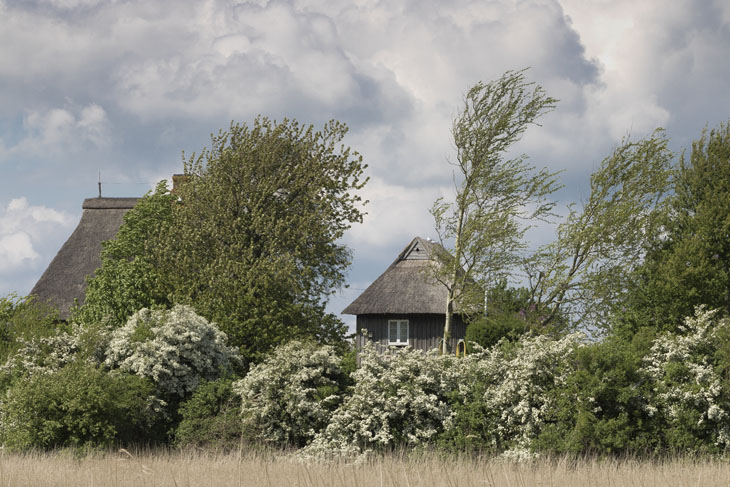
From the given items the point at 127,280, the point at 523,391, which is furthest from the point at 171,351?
the point at 523,391

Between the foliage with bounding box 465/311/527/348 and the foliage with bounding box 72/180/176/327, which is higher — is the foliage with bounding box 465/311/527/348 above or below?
below

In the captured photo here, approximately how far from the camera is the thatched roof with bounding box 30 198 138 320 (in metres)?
35.1

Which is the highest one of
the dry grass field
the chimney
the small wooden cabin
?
the chimney

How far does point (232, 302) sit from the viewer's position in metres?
26.0

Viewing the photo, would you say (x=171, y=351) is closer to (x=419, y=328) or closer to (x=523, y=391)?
(x=523, y=391)

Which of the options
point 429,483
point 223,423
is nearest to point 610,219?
point 223,423

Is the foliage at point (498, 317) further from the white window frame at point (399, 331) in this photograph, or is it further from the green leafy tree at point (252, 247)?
the white window frame at point (399, 331)

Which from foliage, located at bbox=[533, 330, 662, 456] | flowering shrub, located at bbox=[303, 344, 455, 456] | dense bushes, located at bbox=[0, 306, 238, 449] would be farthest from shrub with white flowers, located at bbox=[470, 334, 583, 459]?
dense bushes, located at bbox=[0, 306, 238, 449]

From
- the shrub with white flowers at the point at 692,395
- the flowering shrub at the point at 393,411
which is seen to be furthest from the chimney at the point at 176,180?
the shrub with white flowers at the point at 692,395

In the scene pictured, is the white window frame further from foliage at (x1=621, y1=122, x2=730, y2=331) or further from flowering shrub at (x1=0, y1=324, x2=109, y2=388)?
flowering shrub at (x1=0, y1=324, x2=109, y2=388)

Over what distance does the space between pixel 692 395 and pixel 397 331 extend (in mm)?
24520

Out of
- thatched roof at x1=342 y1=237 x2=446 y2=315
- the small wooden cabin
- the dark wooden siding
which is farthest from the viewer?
thatched roof at x1=342 y1=237 x2=446 y2=315

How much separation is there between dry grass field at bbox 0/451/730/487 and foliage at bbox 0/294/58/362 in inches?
398

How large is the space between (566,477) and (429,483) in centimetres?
257
